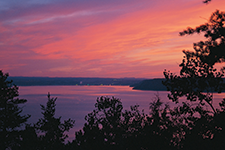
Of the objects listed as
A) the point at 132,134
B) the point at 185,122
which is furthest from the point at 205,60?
the point at 132,134

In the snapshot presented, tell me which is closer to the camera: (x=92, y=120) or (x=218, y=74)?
(x=218, y=74)

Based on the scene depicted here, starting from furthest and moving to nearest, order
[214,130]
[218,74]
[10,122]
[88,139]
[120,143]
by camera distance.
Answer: [10,122] < [88,139] < [120,143] < [218,74] < [214,130]

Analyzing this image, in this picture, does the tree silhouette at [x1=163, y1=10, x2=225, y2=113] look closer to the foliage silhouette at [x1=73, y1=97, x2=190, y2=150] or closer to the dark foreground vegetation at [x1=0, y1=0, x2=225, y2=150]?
the dark foreground vegetation at [x1=0, y1=0, x2=225, y2=150]

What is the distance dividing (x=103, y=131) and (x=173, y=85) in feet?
22.6

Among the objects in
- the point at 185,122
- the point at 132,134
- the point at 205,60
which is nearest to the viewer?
the point at 205,60

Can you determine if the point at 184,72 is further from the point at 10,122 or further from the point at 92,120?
the point at 10,122

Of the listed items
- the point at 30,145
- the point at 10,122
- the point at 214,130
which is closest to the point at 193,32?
the point at 214,130

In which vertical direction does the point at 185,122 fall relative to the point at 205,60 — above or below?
below

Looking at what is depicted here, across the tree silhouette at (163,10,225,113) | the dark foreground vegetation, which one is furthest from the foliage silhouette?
the tree silhouette at (163,10,225,113)

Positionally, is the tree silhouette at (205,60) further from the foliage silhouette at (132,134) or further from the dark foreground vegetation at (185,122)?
the foliage silhouette at (132,134)

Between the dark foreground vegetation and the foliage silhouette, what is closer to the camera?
the dark foreground vegetation

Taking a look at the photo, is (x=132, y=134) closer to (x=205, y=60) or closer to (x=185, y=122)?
(x=185, y=122)

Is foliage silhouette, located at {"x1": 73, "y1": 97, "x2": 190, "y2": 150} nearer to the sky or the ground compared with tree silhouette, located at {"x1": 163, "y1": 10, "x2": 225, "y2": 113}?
nearer to the ground

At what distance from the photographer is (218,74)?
1285 centimetres
